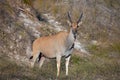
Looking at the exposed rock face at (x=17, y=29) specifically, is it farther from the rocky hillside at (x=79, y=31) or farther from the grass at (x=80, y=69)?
the grass at (x=80, y=69)

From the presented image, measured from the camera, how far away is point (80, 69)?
23.2 meters

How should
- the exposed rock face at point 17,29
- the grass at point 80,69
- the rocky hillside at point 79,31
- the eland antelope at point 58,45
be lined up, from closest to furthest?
the grass at point 80,69 → the eland antelope at point 58,45 → the rocky hillside at point 79,31 → the exposed rock face at point 17,29

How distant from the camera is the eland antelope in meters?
21.8

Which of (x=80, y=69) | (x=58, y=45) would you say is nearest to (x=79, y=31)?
(x=80, y=69)

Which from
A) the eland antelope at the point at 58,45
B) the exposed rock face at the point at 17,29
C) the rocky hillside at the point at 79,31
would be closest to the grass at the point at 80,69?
the rocky hillside at the point at 79,31

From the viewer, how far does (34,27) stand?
29.0m

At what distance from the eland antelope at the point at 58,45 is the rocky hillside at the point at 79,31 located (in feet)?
2.63

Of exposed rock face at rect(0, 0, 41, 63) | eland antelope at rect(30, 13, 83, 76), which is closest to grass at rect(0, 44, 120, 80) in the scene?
eland antelope at rect(30, 13, 83, 76)

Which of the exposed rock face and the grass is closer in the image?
the grass

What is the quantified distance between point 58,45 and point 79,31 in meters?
9.14

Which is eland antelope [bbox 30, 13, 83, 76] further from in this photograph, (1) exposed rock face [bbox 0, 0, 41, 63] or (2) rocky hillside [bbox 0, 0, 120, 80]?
(1) exposed rock face [bbox 0, 0, 41, 63]

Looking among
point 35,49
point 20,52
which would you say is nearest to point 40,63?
point 35,49

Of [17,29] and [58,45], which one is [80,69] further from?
[17,29]

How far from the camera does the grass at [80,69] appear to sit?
1757 centimetres
